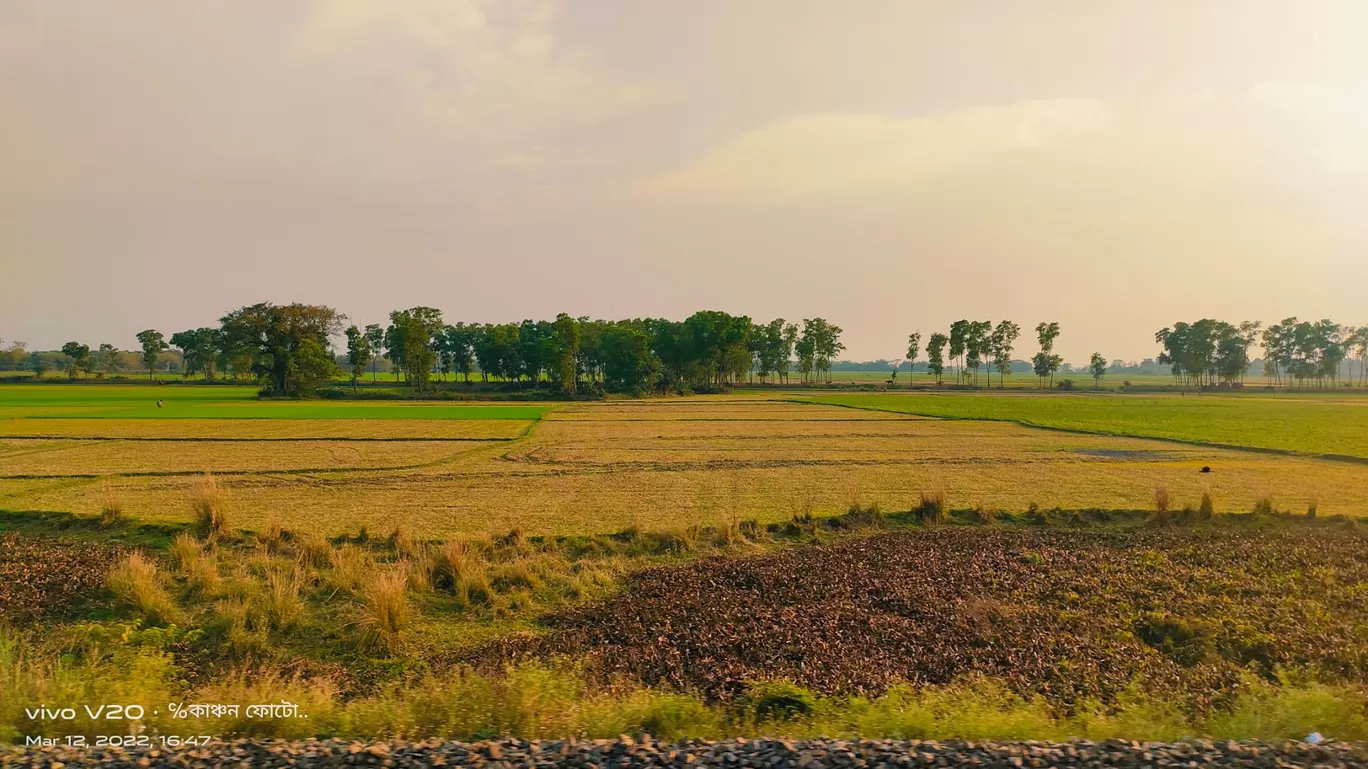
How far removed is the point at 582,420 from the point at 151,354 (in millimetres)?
147703

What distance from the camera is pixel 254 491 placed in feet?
73.2

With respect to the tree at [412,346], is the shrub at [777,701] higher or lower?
lower

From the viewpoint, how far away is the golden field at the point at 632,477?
19250 millimetres

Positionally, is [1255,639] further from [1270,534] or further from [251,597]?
[251,597]

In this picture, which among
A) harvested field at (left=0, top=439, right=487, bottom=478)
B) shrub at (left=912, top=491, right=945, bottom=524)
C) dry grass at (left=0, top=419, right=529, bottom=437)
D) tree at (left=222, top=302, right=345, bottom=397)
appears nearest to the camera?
shrub at (left=912, top=491, right=945, bottom=524)

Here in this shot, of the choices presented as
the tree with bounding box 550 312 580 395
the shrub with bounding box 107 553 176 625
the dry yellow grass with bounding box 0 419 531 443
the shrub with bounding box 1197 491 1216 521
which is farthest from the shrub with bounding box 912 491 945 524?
the tree with bounding box 550 312 580 395

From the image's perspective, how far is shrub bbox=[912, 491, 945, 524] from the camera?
18562mm

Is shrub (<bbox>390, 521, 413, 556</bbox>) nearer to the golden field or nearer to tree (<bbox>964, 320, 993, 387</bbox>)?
the golden field

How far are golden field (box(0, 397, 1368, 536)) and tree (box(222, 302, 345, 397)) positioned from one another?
51470 mm

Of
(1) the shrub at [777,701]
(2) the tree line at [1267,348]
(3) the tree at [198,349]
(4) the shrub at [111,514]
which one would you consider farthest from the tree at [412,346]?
(2) the tree line at [1267,348]

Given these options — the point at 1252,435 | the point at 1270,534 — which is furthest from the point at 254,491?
the point at 1252,435

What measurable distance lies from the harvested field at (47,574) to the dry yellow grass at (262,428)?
86.3 feet

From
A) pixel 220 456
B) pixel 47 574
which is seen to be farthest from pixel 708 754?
pixel 220 456

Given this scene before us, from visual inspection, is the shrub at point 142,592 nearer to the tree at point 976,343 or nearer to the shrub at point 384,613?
the shrub at point 384,613
